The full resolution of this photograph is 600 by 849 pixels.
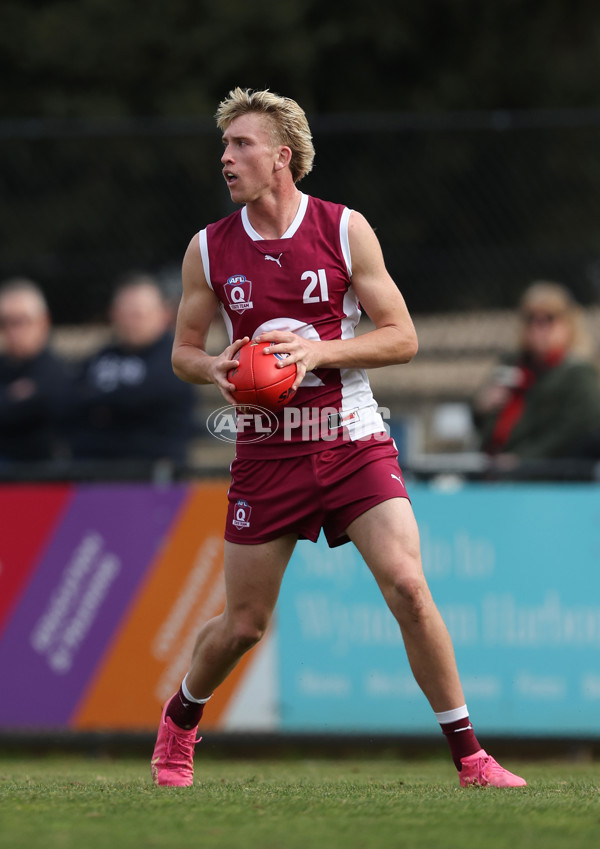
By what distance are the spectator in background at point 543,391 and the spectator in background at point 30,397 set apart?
9.67 feet

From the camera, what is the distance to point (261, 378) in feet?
15.5

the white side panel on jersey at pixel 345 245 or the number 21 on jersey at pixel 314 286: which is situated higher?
the white side panel on jersey at pixel 345 245

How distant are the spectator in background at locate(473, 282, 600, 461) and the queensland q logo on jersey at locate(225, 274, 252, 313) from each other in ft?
12.9

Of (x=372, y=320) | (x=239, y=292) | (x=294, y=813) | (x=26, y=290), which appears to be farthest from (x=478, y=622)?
(x=26, y=290)

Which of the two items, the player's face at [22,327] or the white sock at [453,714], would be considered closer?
the white sock at [453,714]

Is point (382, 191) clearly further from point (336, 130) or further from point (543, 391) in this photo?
point (543, 391)

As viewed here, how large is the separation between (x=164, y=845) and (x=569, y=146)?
7.83 meters

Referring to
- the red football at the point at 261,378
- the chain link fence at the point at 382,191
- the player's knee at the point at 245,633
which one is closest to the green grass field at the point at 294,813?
the player's knee at the point at 245,633

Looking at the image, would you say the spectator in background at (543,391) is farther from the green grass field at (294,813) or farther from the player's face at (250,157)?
the player's face at (250,157)

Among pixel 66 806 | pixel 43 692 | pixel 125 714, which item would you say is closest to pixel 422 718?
pixel 125 714

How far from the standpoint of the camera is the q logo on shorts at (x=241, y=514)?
16.5 feet

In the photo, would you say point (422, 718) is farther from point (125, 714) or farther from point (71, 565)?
point (71, 565)

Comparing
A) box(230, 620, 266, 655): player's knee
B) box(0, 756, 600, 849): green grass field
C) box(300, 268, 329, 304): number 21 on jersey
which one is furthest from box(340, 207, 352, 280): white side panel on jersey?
box(0, 756, 600, 849): green grass field

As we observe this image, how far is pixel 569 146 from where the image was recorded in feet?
33.7
